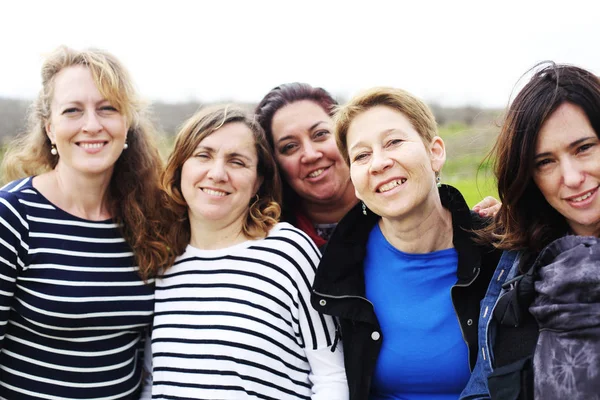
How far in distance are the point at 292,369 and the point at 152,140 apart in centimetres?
160

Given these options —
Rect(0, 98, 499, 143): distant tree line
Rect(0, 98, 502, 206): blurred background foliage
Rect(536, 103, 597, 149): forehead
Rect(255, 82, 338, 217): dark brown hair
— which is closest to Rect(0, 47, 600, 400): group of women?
Rect(536, 103, 597, 149): forehead

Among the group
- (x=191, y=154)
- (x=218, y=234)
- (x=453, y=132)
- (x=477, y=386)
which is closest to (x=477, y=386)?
(x=477, y=386)

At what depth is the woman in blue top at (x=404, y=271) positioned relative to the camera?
105 inches

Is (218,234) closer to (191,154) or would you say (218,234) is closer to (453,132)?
(191,154)

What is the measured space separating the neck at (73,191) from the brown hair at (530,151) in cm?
201

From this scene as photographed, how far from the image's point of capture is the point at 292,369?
9.53 feet

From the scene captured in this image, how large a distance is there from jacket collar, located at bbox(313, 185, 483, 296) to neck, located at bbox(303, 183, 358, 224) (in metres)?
0.81

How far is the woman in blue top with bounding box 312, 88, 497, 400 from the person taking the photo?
8.75 feet

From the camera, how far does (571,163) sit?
2.38 meters

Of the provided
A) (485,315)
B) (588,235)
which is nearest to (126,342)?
(485,315)

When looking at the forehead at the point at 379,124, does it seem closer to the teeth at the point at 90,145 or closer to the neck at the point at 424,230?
the neck at the point at 424,230

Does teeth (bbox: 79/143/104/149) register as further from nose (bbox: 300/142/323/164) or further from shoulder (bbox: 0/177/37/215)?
nose (bbox: 300/142/323/164)

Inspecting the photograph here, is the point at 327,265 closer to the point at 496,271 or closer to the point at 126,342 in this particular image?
the point at 496,271

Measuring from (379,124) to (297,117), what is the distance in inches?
41.6
